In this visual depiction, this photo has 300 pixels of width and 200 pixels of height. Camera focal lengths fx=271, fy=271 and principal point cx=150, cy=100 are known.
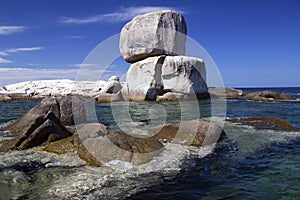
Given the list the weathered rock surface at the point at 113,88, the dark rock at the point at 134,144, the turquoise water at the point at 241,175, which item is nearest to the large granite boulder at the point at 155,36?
the weathered rock surface at the point at 113,88

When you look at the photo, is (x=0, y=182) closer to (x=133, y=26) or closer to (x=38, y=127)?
(x=38, y=127)

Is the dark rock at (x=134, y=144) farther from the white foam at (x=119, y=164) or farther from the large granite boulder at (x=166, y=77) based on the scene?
the large granite boulder at (x=166, y=77)

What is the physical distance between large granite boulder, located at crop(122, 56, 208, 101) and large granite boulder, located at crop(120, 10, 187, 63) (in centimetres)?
136

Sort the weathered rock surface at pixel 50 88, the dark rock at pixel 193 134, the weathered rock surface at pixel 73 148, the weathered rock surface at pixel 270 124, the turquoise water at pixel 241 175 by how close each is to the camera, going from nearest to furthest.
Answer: the turquoise water at pixel 241 175 < the weathered rock surface at pixel 73 148 < the dark rock at pixel 193 134 < the weathered rock surface at pixel 270 124 < the weathered rock surface at pixel 50 88

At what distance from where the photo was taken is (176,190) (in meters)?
4.79

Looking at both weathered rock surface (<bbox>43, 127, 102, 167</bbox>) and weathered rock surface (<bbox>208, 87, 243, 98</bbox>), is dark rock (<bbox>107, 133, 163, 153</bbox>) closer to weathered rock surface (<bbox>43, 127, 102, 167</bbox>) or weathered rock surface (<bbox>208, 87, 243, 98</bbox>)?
weathered rock surface (<bbox>43, 127, 102, 167</bbox>)

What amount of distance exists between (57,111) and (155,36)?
19.7 meters

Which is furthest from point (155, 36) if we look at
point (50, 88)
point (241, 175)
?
point (241, 175)

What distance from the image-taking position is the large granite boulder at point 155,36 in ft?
97.1

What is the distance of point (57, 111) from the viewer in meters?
11.5

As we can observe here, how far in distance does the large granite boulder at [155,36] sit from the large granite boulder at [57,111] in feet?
62.2

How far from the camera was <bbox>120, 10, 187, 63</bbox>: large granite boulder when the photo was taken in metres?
29.6

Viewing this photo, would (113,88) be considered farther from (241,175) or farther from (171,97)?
(241,175)

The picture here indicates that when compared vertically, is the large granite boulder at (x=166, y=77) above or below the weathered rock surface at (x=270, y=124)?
above
